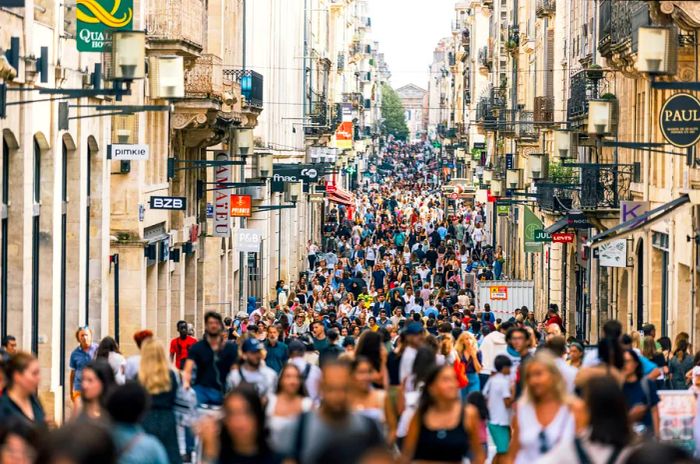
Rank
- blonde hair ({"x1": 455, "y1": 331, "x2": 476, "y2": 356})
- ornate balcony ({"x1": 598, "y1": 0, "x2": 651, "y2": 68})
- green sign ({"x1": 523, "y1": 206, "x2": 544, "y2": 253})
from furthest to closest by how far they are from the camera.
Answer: green sign ({"x1": 523, "y1": 206, "x2": 544, "y2": 253}) < ornate balcony ({"x1": 598, "y1": 0, "x2": 651, "y2": 68}) < blonde hair ({"x1": 455, "y1": 331, "x2": 476, "y2": 356})

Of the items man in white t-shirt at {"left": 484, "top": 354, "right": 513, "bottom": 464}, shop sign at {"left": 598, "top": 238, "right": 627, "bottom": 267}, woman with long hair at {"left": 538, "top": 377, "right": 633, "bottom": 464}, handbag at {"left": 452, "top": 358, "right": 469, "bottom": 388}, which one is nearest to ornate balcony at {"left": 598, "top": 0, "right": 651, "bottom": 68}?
shop sign at {"left": 598, "top": 238, "right": 627, "bottom": 267}

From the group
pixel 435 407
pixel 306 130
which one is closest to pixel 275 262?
pixel 306 130

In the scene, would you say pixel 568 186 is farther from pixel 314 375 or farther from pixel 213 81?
pixel 314 375

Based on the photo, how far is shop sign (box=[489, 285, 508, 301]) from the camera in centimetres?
3831

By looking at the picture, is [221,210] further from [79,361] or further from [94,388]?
[94,388]

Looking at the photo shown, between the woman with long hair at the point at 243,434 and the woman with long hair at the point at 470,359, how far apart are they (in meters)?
→ 10.1

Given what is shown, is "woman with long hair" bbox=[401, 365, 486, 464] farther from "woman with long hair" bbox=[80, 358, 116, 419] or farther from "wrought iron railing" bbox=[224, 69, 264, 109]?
"wrought iron railing" bbox=[224, 69, 264, 109]

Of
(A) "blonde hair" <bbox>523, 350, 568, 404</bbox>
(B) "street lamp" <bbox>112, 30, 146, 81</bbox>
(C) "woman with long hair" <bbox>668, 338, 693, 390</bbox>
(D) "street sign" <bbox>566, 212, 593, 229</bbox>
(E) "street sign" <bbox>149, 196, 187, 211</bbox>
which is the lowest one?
(C) "woman with long hair" <bbox>668, 338, 693, 390</bbox>

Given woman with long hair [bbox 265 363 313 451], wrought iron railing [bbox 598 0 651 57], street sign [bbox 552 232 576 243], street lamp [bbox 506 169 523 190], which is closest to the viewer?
woman with long hair [bbox 265 363 313 451]

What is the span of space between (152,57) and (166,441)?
1971cm

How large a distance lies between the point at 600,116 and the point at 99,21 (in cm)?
792

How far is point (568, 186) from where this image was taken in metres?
38.5

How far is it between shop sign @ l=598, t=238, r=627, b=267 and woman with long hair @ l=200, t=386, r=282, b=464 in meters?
24.6

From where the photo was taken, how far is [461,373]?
749 inches
